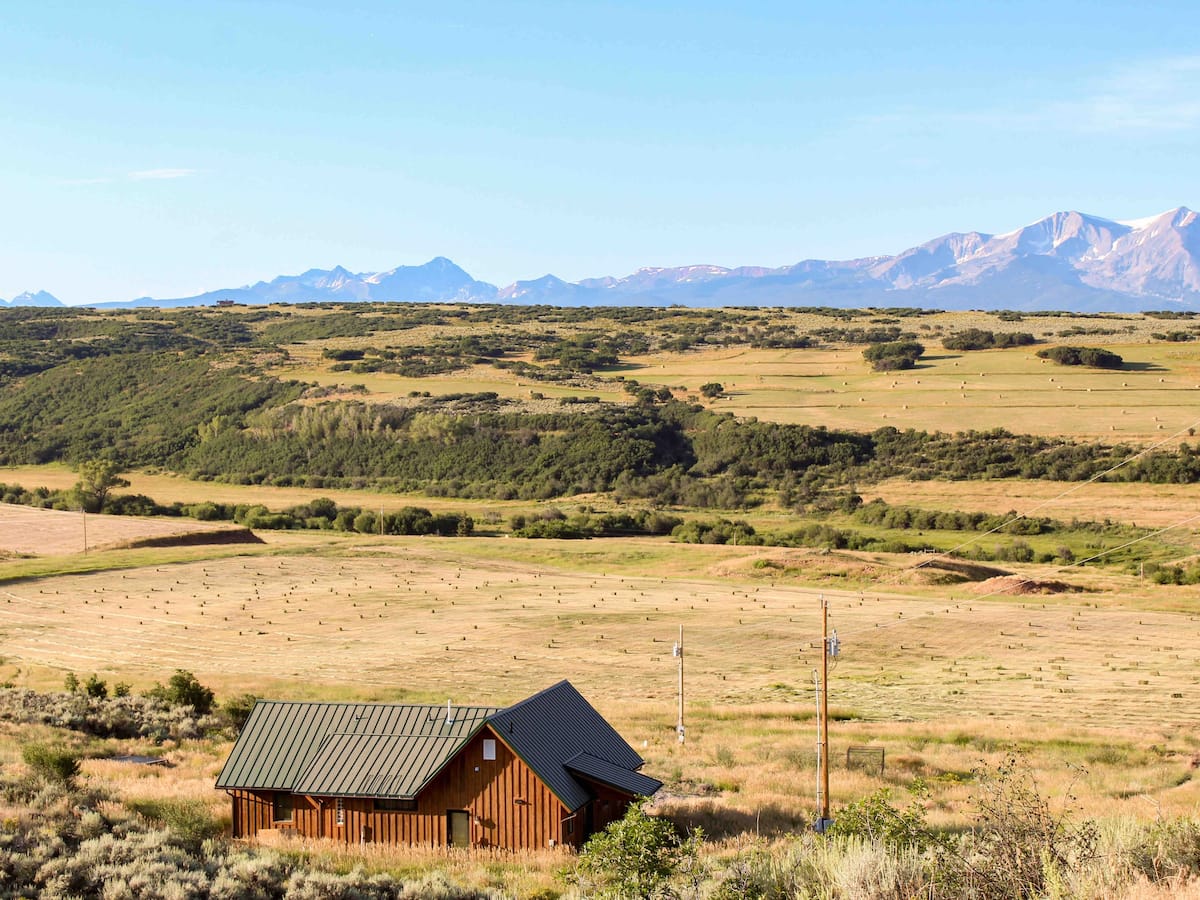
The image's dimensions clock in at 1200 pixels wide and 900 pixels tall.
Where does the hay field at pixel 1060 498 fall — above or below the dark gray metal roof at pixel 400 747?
below

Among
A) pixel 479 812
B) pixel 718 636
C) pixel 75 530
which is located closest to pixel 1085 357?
pixel 718 636

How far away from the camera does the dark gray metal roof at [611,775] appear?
74.5ft

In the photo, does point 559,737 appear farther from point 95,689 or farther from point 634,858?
point 95,689

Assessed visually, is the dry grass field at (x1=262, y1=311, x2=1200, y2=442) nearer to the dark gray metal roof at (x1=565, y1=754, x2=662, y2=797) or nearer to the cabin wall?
the dark gray metal roof at (x1=565, y1=754, x2=662, y2=797)

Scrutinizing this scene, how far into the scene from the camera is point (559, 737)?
23.9 meters

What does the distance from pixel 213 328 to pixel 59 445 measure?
4900cm

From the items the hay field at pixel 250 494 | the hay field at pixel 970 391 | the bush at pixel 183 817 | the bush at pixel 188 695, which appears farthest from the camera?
the hay field at pixel 250 494

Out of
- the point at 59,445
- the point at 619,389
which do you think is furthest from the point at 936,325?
the point at 59,445

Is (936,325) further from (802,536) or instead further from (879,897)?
(879,897)

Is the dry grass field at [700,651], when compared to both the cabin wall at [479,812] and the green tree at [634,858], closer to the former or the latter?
the cabin wall at [479,812]

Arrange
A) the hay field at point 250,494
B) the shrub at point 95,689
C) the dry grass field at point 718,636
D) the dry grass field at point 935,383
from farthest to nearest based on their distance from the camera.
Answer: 1. the hay field at point 250,494
2. the dry grass field at point 935,383
3. the shrub at point 95,689
4. the dry grass field at point 718,636

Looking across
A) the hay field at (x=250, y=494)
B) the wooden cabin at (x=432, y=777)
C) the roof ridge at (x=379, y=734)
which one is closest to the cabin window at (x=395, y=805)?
the wooden cabin at (x=432, y=777)

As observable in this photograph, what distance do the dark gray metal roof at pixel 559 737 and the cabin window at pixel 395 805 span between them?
2.26 metres

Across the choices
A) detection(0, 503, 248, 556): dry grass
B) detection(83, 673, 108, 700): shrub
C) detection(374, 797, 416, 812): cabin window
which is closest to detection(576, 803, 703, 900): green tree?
detection(374, 797, 416, 812): cabin window
